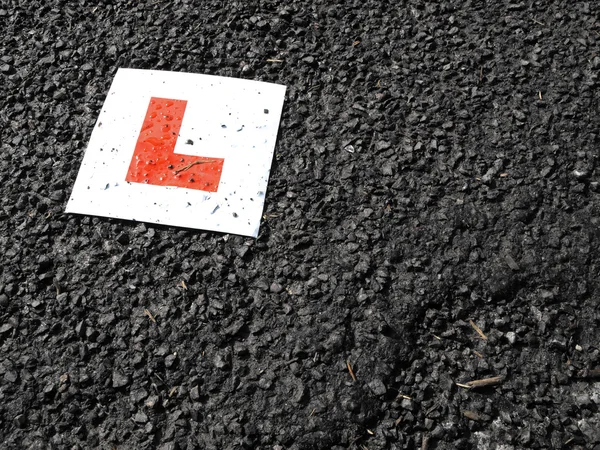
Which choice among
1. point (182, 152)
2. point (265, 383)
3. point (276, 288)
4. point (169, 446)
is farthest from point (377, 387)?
point (182, 152)

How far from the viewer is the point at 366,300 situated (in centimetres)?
171

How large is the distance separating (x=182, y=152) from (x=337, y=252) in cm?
71

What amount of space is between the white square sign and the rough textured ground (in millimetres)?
58

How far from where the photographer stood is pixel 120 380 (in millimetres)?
1613

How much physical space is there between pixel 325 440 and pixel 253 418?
8.4 inches

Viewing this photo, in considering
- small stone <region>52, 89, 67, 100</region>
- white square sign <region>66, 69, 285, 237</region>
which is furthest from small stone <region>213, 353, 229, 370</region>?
small stone <region>52, 89, 67, 100</region>

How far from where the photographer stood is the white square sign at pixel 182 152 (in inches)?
75.5

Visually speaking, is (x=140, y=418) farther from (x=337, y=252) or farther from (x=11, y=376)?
(x=337, y=252)

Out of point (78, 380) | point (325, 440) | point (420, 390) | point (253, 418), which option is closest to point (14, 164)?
point (78, 380)

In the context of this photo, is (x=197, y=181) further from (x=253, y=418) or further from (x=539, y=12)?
(x=539, y=12)

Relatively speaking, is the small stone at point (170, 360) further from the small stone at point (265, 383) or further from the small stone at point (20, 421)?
the small stone at point (20, 421)

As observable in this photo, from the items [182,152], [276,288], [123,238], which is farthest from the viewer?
[182,152]

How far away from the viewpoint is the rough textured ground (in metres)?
1.56

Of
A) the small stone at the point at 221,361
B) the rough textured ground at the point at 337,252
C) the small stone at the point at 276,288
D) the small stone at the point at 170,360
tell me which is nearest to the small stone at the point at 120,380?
the rough textured ground at the point at 337,252
